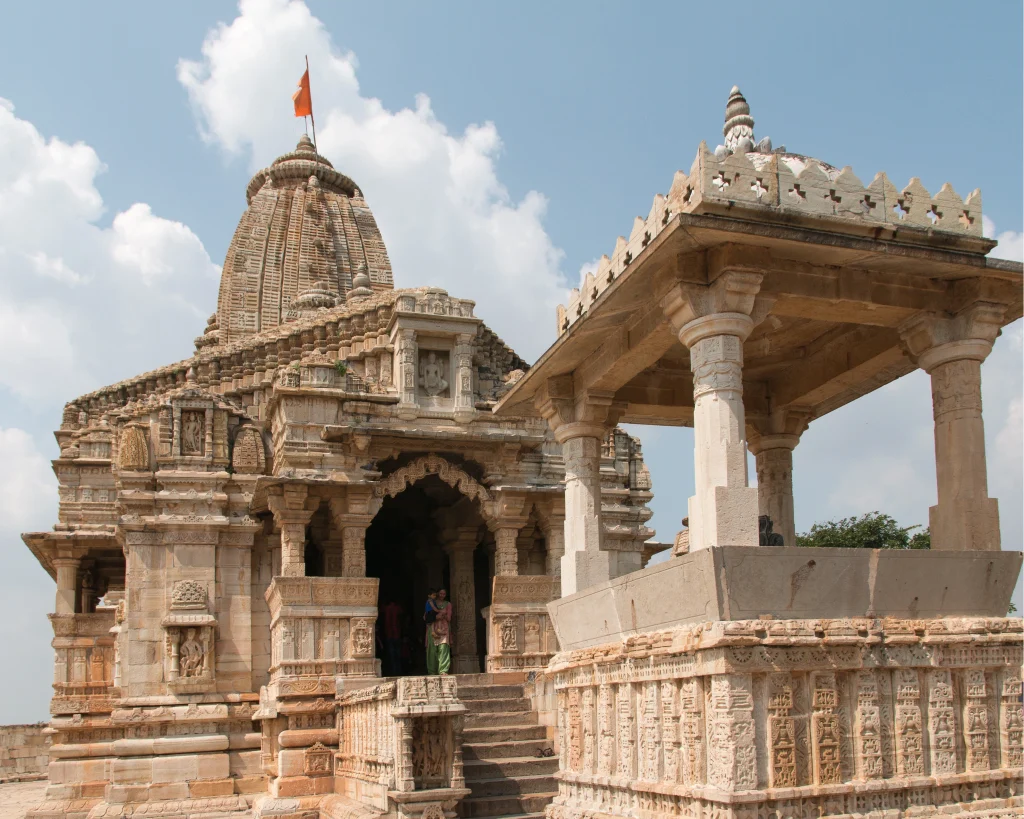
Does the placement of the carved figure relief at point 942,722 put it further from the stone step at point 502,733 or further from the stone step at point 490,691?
the stone step at point 490,691

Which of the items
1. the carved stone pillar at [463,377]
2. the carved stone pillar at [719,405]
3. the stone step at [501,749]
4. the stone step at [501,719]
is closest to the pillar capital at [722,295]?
the carved stone pillar at [719,405]

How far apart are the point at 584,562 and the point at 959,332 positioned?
382 centimetres

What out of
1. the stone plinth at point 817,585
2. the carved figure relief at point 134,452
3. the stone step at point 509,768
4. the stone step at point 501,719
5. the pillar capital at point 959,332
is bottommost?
the stone step at point 509,768

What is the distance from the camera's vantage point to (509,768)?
529 inches

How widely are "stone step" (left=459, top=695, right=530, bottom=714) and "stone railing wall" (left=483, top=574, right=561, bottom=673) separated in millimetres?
1633

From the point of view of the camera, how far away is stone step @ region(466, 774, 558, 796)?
42.8ft

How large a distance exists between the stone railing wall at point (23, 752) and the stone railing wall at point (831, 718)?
90.8 feet

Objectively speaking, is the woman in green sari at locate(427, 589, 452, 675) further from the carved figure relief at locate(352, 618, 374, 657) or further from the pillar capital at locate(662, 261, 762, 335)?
the pillar capital at locate(662, 261, 762, 335)

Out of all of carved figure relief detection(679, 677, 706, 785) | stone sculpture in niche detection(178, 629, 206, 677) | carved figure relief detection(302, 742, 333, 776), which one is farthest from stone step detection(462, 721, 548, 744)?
carved figure relief detection(679, 677, 706, 785)

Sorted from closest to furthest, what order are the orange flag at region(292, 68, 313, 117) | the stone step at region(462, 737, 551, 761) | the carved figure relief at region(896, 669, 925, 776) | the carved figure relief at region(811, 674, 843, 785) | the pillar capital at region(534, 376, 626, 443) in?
the carved figure relief at region(811, 674, 843, 785), the carved figure relief at region(896, 669, 925, 776), the pillar capital at region(534, 376, 626, 443), the stone step at region(462, 737, 551, 761), the orange flag at region(292, 68, 313, 117)

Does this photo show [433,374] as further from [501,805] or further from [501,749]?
[501,805]

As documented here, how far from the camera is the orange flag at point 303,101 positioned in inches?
1542

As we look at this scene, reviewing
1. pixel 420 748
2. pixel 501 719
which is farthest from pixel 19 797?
pixel 420 748

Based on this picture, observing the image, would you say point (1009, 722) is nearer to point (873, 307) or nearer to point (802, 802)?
point (802, 802)
